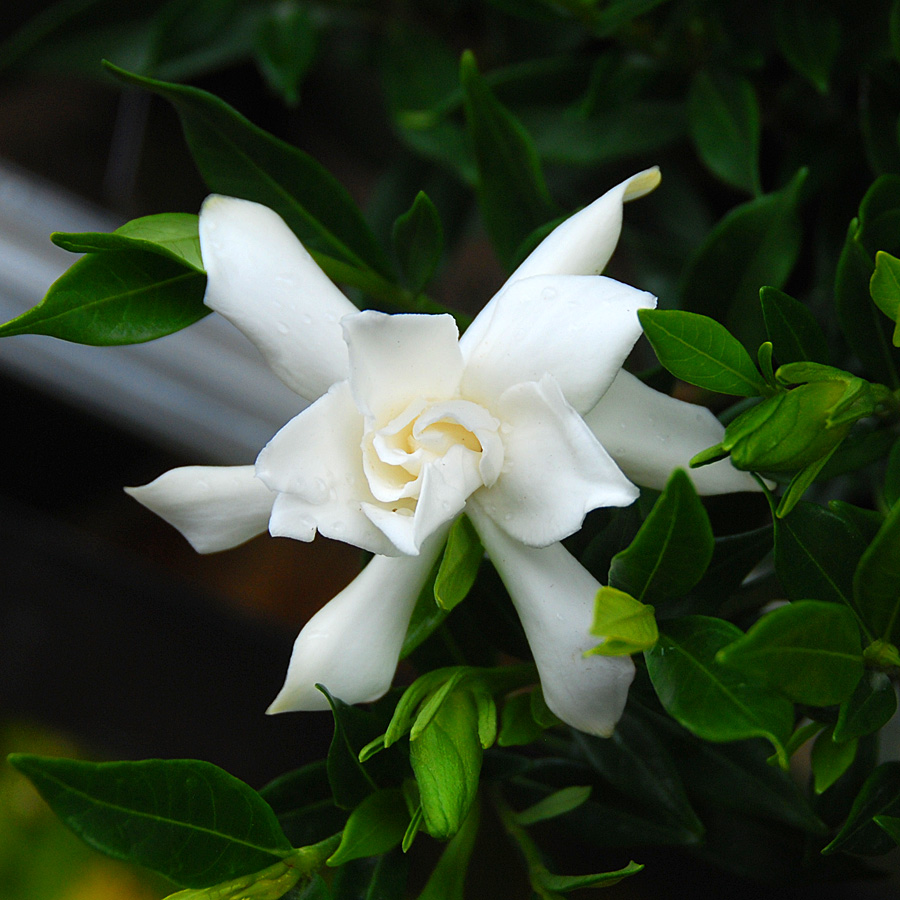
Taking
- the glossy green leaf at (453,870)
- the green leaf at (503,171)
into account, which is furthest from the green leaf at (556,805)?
the green leaf at (503,171)

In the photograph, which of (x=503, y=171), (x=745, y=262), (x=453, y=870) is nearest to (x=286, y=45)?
(x=503, y=171)

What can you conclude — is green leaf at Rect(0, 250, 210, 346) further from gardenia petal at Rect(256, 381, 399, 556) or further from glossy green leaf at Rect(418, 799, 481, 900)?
glossy green leaf at Rect(418, 799, 481, 900)

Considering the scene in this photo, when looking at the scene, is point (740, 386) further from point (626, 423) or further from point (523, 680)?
point (523, 680)

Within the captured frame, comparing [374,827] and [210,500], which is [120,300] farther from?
[374,827]

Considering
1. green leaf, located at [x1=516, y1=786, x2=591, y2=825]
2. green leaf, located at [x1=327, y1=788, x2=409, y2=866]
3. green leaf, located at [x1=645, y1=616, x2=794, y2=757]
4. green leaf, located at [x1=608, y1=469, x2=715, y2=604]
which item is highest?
green leaf, located at [x1=608, y1=469, x2=715, y2=604]

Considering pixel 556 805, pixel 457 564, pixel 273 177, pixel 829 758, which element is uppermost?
pixel 273 177

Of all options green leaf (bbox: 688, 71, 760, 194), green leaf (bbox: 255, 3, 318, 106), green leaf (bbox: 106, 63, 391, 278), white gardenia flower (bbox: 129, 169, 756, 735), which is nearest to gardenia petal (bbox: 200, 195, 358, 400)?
white gardenia flower (bbox: 129, 169, 756, 735)
